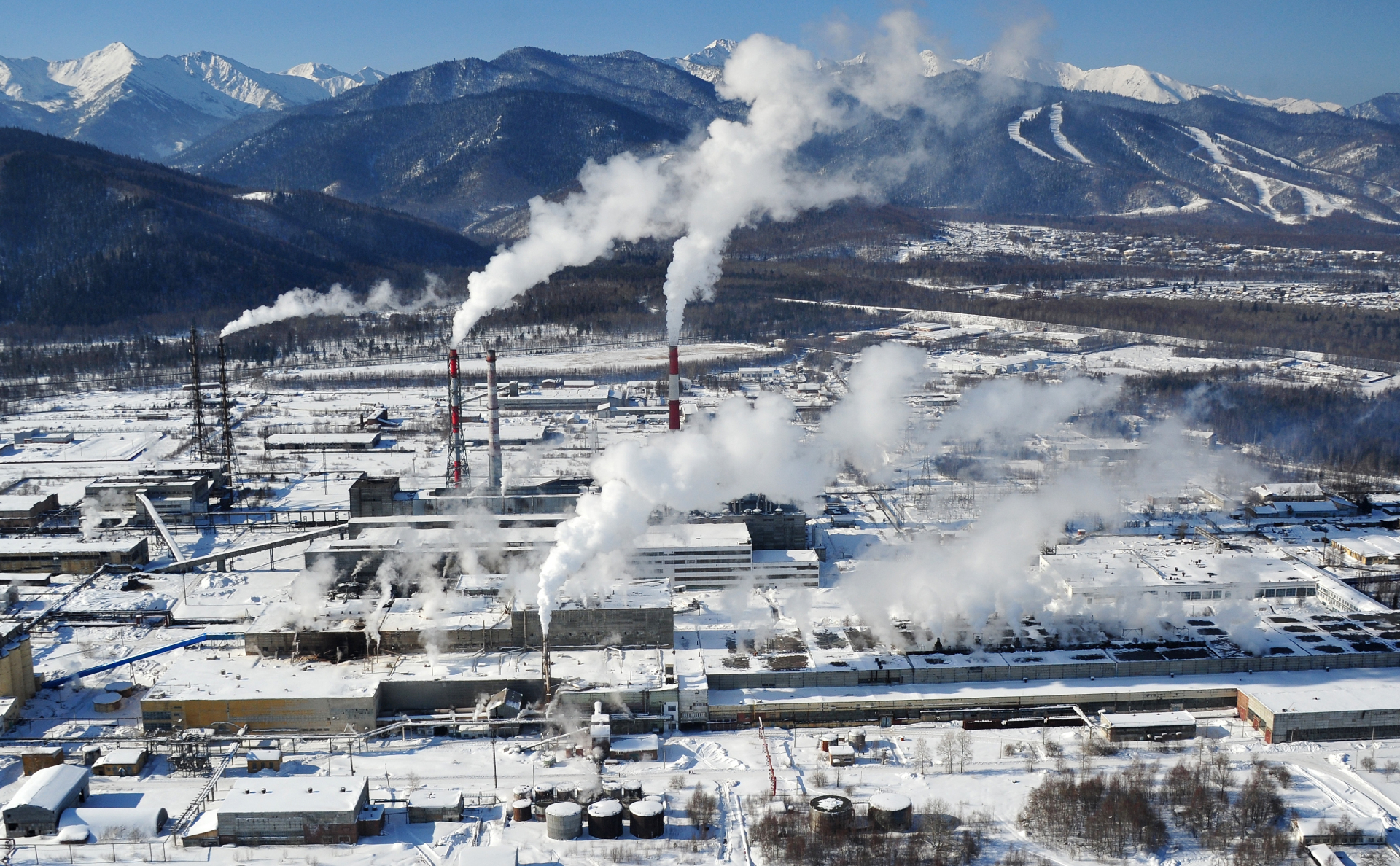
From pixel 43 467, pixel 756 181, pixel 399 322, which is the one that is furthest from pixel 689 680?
pixel 399 322

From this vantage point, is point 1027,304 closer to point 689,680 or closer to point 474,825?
point 689,680

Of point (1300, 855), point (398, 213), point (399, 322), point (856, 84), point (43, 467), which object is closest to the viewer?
point (1300, 855)

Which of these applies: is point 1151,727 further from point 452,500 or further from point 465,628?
point 452,500

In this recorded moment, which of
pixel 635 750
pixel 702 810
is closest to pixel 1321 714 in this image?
pixel 702 810

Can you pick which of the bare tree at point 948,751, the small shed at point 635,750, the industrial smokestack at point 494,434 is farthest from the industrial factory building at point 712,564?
the bare tree at point 948,751

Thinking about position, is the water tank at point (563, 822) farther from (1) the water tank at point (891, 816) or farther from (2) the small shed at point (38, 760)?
(2) the small shed at point (38, 760)

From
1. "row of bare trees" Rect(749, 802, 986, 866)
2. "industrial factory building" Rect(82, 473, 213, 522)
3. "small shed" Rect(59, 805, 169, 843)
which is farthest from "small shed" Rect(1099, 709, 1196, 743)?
"industrial factory building" Rect(82, 473, 213, 522)

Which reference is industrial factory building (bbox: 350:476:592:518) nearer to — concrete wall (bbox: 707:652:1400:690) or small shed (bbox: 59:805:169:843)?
concrete wall (bbox: 707:652:1400:690)
